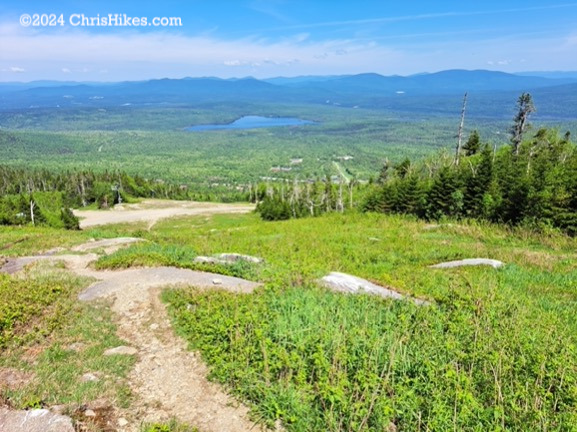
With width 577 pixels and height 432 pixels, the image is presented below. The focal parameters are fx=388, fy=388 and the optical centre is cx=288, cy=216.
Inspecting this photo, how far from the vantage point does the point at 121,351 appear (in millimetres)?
8578

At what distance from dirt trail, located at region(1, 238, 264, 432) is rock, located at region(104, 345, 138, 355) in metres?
0.15

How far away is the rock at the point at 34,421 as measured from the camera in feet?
19.2

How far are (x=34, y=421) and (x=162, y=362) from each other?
253 cm

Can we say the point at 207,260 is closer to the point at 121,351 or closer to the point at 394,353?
the point at 121,351

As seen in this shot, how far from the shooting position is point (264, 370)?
23.4 ft

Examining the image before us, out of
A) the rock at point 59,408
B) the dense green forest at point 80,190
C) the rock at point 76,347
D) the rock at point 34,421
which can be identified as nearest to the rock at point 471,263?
the rock at point 76,347

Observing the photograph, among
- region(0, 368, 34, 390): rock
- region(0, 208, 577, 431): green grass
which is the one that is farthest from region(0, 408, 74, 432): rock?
region(0, 368, 34, 390): rock

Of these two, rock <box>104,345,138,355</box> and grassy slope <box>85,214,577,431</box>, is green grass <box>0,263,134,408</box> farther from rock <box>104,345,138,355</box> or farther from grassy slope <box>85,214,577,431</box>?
grassy slope <box>85,214,577,431</box>

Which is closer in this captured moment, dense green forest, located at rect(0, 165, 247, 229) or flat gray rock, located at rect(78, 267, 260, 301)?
flat gray rock, located at rect(78, 267, 260, 301)

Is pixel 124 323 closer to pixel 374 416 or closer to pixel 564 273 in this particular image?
pixel 374 416

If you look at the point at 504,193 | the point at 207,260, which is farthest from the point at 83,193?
the point at 504,193

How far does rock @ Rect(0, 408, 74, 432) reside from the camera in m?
5.84

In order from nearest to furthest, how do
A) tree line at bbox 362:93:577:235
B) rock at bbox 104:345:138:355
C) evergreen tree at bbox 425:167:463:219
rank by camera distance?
1. rock at bbox 104:345:138:355
2. tree line at bbox 362:93:577:235
3. evergreen tree at bbox 425:167:463:219

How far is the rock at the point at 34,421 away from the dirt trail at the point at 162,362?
846 mm
